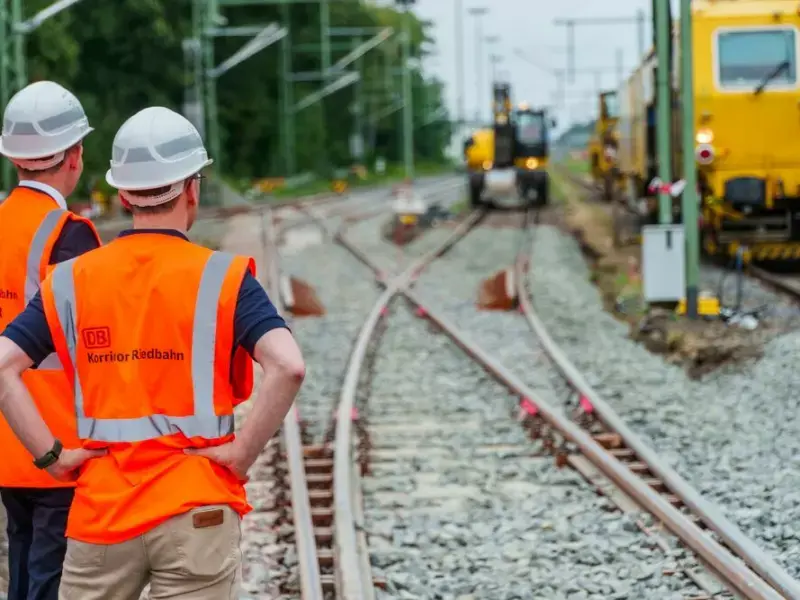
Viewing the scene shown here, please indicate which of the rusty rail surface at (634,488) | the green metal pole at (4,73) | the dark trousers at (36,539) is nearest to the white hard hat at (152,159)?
the dark trousers at (36,539)

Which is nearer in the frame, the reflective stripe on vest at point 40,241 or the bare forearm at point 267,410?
the bare forearm at point 267,410

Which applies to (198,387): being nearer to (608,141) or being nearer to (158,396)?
(158,396)

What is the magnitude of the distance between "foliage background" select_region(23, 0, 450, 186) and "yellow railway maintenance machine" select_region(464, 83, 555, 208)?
34.0ft

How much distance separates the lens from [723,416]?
948 cm

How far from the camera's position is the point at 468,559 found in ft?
21.0

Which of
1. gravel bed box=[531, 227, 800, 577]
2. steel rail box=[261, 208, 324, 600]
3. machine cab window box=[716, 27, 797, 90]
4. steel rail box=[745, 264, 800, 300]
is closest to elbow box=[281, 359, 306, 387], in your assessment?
steel rail box=[261, 208, 324, 600]

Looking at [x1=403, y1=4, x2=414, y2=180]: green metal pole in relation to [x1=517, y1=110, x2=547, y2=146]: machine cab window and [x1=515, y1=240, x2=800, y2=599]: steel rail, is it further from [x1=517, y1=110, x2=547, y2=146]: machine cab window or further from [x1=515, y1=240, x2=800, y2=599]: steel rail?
[x1=515, y1=240, x2=800, y2=599]: steel rail

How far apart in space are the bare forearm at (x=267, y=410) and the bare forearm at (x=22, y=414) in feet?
1.60

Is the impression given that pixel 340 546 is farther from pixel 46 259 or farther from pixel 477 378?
pixel 477 378

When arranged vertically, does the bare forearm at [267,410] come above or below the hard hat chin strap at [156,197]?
below

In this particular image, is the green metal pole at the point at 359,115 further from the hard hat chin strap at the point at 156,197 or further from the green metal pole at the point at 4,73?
the hard hat chin strap at the point at 156,197

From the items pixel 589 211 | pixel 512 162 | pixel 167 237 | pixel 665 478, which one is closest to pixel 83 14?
pixel 512 162

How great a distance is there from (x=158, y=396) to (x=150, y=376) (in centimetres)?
5

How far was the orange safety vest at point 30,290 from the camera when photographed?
152 inches
